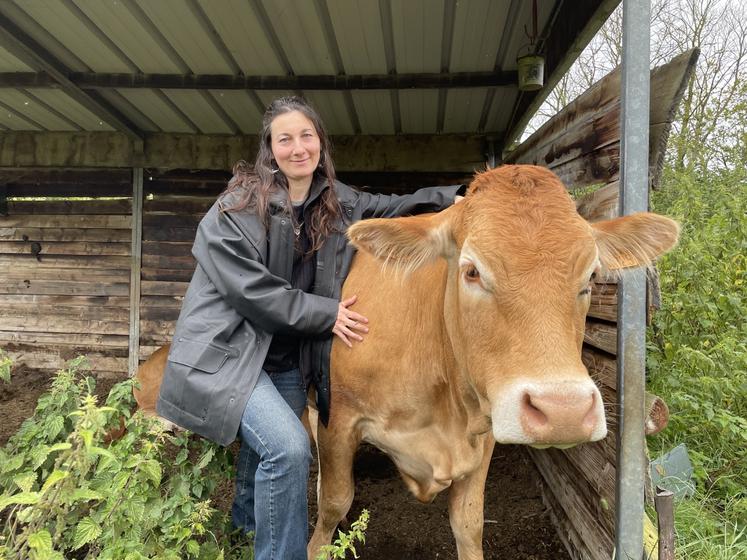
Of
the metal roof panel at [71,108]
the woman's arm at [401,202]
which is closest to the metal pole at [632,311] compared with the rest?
the woman's arm at [401,202]

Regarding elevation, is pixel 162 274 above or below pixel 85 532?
above

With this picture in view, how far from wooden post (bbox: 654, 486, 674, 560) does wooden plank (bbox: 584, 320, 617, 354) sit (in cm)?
72

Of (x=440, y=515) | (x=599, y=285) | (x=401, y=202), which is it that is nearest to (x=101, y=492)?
(x=401, y=202)

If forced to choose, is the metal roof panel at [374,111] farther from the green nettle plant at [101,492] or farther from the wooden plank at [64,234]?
the green nettle plant at [101,492]

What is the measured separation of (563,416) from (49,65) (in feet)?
16.1

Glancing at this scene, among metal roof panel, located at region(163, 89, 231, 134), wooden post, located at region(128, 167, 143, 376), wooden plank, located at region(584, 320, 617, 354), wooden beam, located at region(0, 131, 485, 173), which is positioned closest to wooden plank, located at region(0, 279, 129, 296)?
wooden post, located at region(128, 167, 143, 376)

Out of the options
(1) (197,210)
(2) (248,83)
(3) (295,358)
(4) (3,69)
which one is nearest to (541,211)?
(3) (295,358)

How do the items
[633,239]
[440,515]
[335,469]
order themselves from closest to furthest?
1. [633,239]
2. [335,469]
3. [440,515]

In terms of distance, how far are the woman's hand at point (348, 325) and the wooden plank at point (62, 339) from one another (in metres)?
5.19

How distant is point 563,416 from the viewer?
1.44m

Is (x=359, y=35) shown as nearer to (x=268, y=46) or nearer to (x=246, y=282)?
(x=268, y=46)

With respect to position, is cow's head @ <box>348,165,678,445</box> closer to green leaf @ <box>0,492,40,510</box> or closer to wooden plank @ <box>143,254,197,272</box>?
green leaf @ <box>0,492,40,510</box>

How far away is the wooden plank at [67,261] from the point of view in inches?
265

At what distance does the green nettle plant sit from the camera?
68.1 inches
